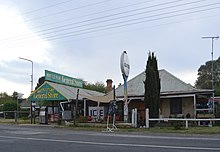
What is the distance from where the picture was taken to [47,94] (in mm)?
32250

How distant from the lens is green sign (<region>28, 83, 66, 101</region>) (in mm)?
31344

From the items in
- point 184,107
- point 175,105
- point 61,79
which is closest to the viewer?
point 184,107

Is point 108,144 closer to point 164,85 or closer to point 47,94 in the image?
point 47,94

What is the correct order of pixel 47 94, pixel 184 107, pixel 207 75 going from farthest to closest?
pixel 207 75 < pixel 47 94 < pixel 184 107

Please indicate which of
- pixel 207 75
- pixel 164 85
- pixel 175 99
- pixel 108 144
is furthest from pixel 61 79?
pixel 207 75

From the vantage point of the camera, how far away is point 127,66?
28.7 meters

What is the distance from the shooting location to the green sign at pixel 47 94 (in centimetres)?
3134

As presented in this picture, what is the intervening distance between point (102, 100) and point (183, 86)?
891 centimetres

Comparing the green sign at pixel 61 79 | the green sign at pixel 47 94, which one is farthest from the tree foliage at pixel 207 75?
the green sign at pixel 47 94

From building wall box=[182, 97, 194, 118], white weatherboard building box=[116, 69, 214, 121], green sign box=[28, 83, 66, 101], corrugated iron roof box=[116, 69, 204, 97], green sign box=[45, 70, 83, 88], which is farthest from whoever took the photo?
corrugated iron roof box=[116, 69, 204, 97]

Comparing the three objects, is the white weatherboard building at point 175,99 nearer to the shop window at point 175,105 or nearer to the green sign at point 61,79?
the shop window at point 175,105

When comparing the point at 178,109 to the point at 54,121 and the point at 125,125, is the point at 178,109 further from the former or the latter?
the point at 54,121

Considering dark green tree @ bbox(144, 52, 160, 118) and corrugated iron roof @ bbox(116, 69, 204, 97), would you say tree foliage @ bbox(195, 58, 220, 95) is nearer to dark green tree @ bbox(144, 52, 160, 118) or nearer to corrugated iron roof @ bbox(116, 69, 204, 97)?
corrugated iron roof @ bbox(116, 69, 204, 97)

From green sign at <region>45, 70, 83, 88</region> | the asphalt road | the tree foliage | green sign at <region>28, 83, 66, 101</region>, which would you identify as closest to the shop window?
green sign at <region>28, 83, 66, 101</region>
